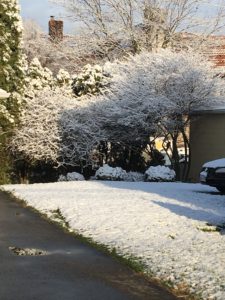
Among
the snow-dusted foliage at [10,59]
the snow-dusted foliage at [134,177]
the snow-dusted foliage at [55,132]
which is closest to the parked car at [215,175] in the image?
the snow-dusted foliage at [134,177]

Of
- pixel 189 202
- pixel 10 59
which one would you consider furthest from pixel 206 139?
pixel 189 202

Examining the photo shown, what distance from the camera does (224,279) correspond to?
21.7 ft

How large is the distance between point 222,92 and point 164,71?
2.37 m

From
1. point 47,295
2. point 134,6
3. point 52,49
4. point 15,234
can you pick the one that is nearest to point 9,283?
point 47,295

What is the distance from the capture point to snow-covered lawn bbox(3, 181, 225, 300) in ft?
23.2

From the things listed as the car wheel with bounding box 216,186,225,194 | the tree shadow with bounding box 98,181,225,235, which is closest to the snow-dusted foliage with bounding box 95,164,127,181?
the tree shadow with bounding box 98,181,225,235

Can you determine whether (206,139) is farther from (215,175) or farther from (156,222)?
(156,222)

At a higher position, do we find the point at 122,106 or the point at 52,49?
the point at 52,49

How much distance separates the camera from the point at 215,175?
14859 mm

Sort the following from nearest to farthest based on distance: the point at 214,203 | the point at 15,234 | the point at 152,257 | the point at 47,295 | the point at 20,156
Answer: the point at 47,295 < the point at 152,257 < the point at 15,234 < the point at 214,203 < the point at 20,156

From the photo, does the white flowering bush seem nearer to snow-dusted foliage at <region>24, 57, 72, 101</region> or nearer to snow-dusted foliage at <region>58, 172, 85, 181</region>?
snow-dusted foliage at <region>24, 57, 72, 101</region>

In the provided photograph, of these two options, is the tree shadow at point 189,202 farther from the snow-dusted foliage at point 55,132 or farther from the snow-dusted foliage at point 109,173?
the snow-dusted foliage at point 55,132

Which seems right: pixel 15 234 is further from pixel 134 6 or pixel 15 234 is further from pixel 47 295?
pixel 134 6

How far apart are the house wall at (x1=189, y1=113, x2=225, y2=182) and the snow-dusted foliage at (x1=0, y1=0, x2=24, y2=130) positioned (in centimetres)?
658
